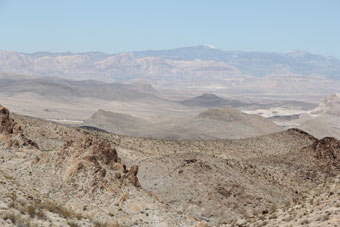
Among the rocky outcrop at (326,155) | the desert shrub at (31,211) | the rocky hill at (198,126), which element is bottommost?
the rocky hill at (198,126)

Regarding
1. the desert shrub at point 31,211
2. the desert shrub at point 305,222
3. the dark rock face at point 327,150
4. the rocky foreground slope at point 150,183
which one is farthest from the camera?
the dark rock face at point 327,150

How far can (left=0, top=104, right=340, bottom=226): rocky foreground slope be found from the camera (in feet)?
72.3

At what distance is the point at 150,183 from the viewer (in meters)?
42.2

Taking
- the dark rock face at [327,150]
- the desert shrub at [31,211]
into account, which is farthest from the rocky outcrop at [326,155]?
the desert shrub at [31,211]

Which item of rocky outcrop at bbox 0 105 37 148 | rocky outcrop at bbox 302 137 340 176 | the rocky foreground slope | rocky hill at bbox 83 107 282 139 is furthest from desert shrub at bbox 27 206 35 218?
rocky hill at bbox 83 107 282 139

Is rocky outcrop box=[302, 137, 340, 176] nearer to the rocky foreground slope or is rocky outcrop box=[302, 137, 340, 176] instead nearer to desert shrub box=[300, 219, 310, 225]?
the rocky foreground slope

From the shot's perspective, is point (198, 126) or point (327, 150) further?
point (198, 126)

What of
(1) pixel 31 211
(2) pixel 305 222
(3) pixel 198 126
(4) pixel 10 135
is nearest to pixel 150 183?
(4) pixel 10 135

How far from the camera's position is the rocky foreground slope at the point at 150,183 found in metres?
22.0

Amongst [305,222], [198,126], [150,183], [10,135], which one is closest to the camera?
[305,222]

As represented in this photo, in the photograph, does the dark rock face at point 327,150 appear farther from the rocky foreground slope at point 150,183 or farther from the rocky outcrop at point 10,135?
the rocky outcrop at point 10,135

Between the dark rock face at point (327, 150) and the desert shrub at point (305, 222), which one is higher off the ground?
the desert shrub at point (305, 222)

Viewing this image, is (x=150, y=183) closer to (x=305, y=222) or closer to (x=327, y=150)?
(x=327, y=150)

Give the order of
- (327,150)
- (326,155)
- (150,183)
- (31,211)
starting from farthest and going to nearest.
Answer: (327,150), (326,155), (150,183), (31,211)
